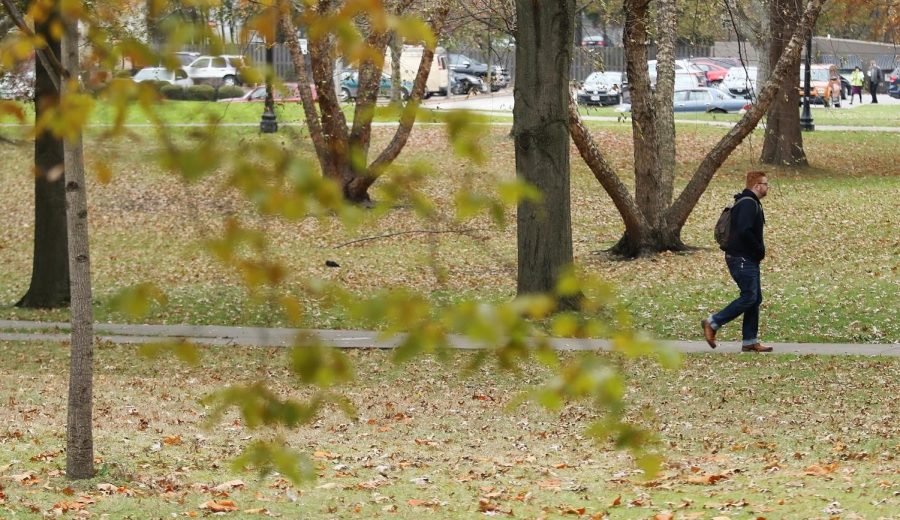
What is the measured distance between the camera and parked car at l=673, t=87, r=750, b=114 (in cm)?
4331

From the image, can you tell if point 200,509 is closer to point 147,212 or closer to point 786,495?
point 786,495

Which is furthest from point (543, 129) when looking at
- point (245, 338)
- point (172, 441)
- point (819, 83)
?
point (819, 83)

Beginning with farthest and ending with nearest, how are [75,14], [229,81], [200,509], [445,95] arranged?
[445,95]
[200,509]
[229,81]
[75,14]

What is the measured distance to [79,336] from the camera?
836 cm

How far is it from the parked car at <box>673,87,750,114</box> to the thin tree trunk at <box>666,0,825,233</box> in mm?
22766

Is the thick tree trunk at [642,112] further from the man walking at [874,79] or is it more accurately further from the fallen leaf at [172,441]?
the man walking at [874,79]

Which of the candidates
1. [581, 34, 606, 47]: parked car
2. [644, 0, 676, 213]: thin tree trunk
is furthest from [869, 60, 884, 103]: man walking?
[644, 0, 676, 213]: thin tree trunk

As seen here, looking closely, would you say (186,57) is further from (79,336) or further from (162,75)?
(79,336)

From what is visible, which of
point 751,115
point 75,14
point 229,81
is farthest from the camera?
point 751,115

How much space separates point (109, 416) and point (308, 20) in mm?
8079

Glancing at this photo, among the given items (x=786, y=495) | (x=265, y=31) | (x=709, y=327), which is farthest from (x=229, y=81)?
(x=709, y=327)

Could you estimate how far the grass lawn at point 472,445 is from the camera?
7566mm

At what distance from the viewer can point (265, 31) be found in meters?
3.28

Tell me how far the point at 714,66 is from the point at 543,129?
47142 mm
